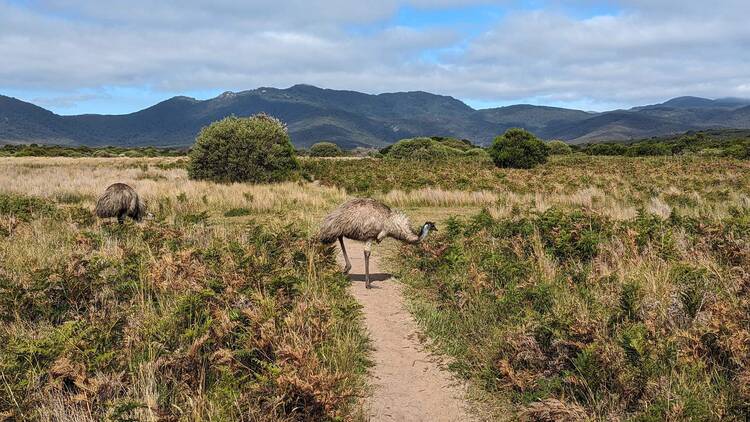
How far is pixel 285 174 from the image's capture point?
27.9m

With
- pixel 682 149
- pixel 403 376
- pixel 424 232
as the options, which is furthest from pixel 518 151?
pixel 403 376

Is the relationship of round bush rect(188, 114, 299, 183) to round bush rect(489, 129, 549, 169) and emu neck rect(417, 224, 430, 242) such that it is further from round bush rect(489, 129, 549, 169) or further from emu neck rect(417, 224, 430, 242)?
emu neck rect(417, 224, 430, 242)

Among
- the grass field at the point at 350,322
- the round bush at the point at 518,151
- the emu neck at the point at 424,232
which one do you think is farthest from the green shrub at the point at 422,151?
the grass field at the point at 350,322

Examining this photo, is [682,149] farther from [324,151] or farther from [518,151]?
[324,151]

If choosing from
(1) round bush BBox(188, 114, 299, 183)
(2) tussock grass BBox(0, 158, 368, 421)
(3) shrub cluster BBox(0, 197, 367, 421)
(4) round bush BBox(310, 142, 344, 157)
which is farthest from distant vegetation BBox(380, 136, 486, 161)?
(3) shrub cluster BBox(0, 197, 367, 421)

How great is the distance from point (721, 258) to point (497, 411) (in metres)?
5.19

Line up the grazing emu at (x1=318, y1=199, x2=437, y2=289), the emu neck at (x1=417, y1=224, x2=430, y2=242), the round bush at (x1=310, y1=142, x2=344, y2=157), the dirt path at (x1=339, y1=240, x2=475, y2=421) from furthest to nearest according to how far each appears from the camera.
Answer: the round bush at (x1=310, y1=142, x2=344, y2=157) < the emu neck at (x1=417, y1=224, x2=430, y2=242) < the grazing emu at (x1=318, y1=199, x2=437, y2=289) < the dirt path at (x1=339, y1=240, x2=475, y2=421)

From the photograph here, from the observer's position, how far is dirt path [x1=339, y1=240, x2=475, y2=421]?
4977 millimetres

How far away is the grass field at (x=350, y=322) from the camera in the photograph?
430 centimetres

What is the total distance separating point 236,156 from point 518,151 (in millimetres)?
21688

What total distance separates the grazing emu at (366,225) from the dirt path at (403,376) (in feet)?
3.78

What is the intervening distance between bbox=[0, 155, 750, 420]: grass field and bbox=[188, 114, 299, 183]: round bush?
1635 cm

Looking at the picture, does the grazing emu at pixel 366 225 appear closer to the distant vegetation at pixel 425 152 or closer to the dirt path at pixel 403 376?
the dirt path at pixel 403 376

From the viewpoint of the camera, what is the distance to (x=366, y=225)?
361 inches
